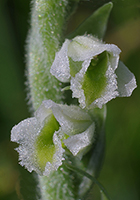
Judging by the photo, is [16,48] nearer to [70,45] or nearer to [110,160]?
[110,160]

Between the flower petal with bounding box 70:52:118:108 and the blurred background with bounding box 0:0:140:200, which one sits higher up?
the flower petal with bounding box 70:52:118:108

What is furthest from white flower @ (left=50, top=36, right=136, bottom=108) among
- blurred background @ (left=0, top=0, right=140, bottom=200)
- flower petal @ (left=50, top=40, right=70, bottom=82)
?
blurred background @ (left=0, top=0, right=140, bottom=200)

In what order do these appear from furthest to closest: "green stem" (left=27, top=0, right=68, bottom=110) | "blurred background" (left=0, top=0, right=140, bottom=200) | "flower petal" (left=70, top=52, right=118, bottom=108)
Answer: "blurred background" (left=0, top=0, right=140, bottom=200)
"green stem" (left=27, top=0, right=68, bottom=110)
"flower petal" (left=70, top=52, right=118, bottom=108)

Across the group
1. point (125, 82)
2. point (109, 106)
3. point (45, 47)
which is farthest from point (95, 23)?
point (109, 106)

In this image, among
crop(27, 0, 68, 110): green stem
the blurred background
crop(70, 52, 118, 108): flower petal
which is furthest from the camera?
the blurred background

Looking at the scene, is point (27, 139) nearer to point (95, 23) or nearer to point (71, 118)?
point (71, 118)

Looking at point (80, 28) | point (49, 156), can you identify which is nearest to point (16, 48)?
point (80, 28)

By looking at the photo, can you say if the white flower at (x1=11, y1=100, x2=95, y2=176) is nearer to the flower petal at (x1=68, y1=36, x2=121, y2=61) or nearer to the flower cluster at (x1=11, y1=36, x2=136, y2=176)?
the flower cluster at (x1=11, y1=36, x2=136, y2=176)

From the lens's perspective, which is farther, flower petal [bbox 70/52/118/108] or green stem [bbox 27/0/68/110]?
green stem [bbox 27/0/68/110]
